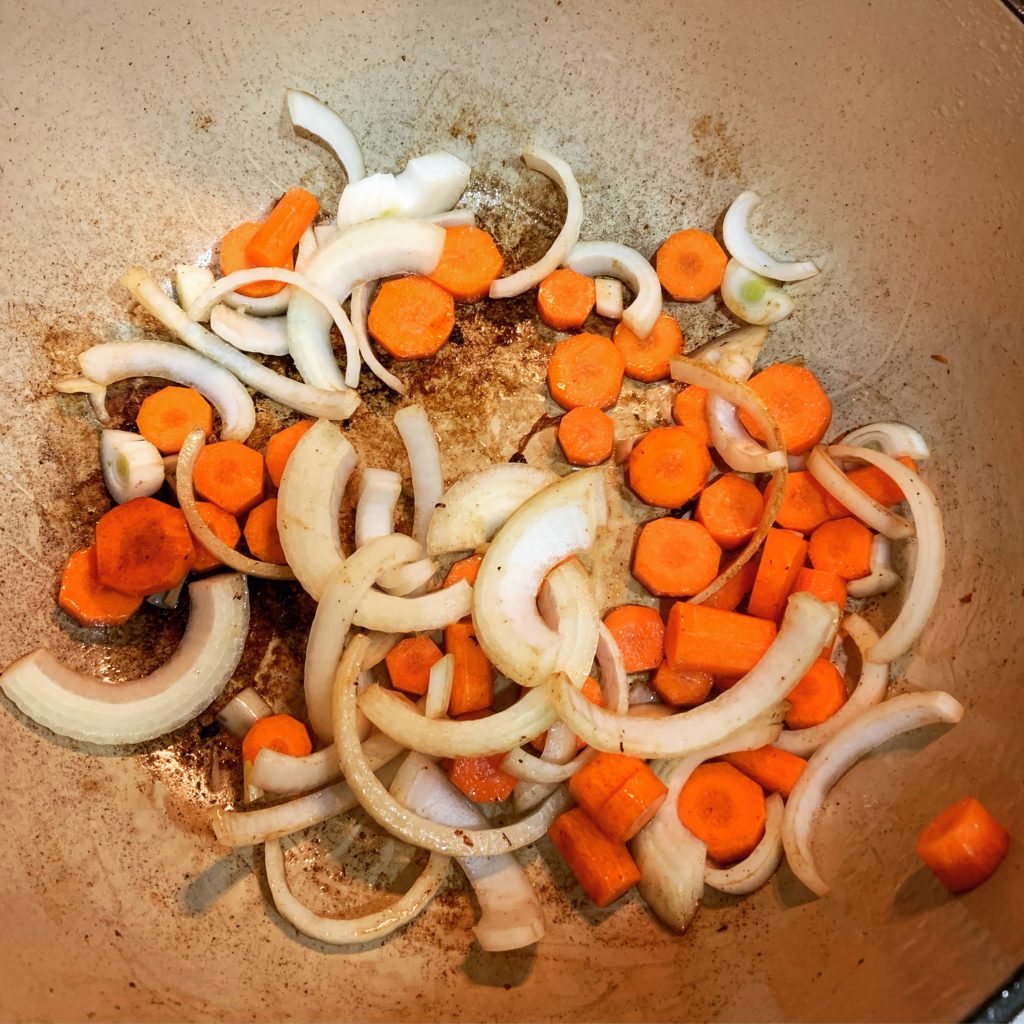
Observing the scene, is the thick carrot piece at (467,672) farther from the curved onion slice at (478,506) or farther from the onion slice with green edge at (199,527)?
the onion slice with green edge at (199,527)

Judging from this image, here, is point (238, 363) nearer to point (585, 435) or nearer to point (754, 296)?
point (585, 435)

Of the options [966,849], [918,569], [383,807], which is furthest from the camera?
[918,569]

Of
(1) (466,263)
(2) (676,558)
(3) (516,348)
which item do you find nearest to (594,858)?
(2) (676,558)

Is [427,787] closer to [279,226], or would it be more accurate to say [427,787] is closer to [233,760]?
[233,760]

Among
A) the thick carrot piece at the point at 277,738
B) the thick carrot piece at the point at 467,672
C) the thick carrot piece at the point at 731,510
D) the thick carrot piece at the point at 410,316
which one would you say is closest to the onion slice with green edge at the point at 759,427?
the thick carrot piece at the point at 731,510

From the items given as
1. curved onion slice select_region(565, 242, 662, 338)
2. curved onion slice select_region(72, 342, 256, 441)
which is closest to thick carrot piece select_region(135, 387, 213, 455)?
curved onion slice select_region(72, 342, 256, 441)

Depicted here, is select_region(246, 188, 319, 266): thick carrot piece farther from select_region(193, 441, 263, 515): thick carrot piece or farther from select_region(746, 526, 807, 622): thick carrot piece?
select_region(746, 526, 807, 622): thick carrot piece
